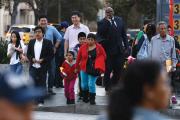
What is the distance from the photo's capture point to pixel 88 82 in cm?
1294

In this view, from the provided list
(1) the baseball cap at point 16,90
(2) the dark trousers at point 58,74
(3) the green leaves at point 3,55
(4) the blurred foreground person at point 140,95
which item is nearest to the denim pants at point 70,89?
(2) the dark trousers at point 58,74

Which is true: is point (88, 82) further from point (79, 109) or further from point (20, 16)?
point (20, 16)

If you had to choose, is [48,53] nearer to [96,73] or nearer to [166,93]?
[96,73]

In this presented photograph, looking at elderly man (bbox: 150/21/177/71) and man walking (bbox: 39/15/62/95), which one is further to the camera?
man walking (bbox: 39/15/62/95)

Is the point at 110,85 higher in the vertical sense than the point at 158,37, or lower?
lower

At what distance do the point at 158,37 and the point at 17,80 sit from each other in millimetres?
9635

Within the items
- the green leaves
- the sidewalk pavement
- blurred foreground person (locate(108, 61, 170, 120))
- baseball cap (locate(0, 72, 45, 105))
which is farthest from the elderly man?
baseball cap (locate(0, 72, 45, 105))

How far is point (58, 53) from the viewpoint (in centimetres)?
1673

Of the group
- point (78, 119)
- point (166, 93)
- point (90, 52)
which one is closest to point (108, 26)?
point (90, 52)

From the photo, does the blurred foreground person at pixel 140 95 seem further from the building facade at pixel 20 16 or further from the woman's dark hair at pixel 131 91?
the building facade at pixel 20 16

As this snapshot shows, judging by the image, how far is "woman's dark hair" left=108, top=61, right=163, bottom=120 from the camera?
3365 millimetres

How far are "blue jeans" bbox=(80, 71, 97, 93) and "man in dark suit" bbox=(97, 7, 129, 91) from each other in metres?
0.87

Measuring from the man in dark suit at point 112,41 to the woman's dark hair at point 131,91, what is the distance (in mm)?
10330

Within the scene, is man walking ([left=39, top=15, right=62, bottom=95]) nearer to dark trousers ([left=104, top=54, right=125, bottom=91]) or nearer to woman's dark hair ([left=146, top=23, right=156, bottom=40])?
dark trousers ([left=104, top=54, right=125, bottom=91])
